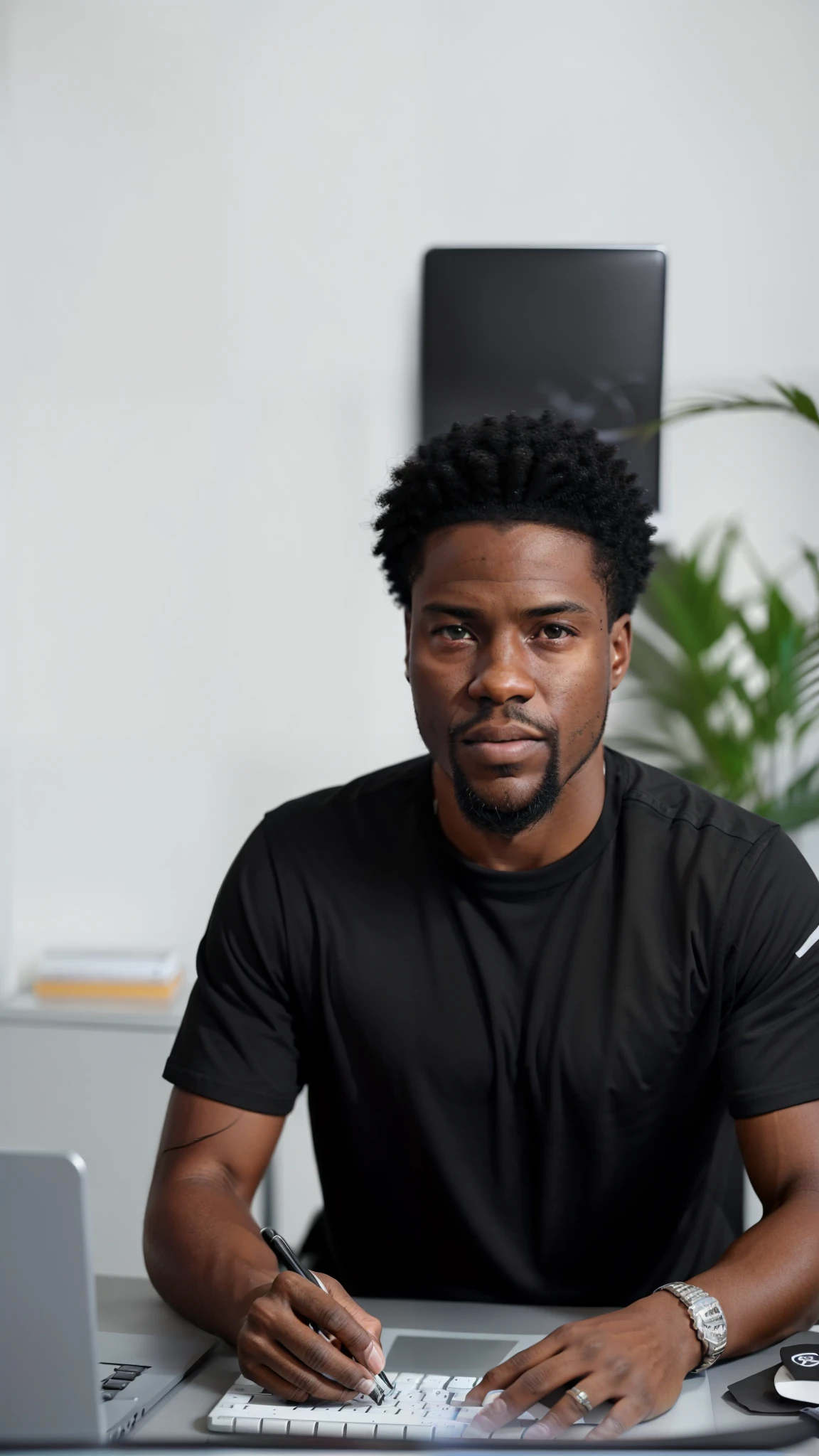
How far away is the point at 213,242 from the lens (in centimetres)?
283

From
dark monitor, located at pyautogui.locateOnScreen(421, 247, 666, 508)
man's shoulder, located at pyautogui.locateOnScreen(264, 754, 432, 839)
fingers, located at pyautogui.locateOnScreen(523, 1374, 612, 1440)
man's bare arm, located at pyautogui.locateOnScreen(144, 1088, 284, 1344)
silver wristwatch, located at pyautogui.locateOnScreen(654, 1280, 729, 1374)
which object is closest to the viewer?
fingers, located at pyautogui.locateOnScreen(523, 1374, 612, 1440)

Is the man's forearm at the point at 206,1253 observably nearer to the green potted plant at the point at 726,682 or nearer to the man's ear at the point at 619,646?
the man's ear at the point at 619,646

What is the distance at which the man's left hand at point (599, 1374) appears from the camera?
1.01 metres

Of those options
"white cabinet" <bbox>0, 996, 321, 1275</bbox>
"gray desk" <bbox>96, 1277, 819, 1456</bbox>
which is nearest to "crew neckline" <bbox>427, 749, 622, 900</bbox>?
"gray desk" <bbox>96, 1277, 819, 1456</bbox>

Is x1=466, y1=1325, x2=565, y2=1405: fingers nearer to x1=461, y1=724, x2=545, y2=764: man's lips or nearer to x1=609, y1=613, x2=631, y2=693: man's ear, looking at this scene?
x1=461, y1=724, x2=545, y2=764: man's lips

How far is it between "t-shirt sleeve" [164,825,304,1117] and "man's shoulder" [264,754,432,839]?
6 cm

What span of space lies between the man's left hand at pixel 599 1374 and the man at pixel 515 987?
0.27m

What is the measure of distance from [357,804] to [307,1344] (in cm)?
68

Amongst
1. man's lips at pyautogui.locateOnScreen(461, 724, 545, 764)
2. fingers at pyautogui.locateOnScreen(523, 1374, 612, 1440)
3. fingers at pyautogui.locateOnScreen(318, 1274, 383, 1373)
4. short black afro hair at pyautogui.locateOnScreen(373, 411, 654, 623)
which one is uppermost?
short black afro hair at pyautogui.locateOnScreen(373, 411, 654, 623)

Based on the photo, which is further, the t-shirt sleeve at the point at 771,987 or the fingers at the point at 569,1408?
the t-shirt sleeve at the point at 771,987

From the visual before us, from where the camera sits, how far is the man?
141 centimetres

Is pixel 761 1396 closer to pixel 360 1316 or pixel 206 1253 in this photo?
pixel 360 1316

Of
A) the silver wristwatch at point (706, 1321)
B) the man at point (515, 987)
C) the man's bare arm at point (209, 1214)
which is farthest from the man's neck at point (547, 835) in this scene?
the silver wristwatch at point (706, 1321)

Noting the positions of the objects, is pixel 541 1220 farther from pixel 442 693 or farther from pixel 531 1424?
pixel 442 693
